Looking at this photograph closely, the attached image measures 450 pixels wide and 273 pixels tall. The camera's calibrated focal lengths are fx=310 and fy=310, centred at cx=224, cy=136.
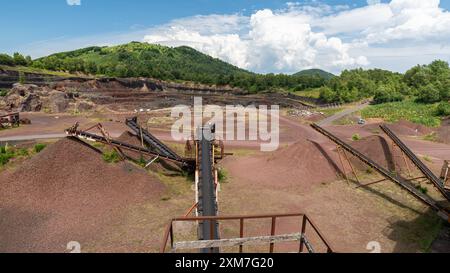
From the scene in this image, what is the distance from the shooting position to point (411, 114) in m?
56.4

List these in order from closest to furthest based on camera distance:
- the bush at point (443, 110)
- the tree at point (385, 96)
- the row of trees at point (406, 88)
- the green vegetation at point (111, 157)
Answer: the green vegetation at point (111, 157) < the bush at point (443, 110) < the row of trees at point (406, 88) < the tree at point (385, 96)

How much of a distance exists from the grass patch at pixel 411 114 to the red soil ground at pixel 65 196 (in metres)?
46.3

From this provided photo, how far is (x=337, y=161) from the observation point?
82.0ft

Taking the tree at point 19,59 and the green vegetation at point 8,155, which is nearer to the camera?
the green vegetation at point 8,155

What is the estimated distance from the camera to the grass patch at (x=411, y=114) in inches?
1939

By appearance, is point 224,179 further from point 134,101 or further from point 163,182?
point 134,101

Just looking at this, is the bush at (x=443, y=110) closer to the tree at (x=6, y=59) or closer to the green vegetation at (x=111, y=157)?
the green vegetation at (x=111, y=157)

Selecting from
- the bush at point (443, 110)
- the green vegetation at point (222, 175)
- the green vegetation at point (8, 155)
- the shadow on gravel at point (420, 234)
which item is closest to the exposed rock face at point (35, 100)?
the green vegetation at point (8, 155)

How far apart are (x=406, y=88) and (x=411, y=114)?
36.7 metres

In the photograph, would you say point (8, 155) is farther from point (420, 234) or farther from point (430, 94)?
point (430, 94)

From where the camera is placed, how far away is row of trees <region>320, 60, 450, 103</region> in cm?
6600
